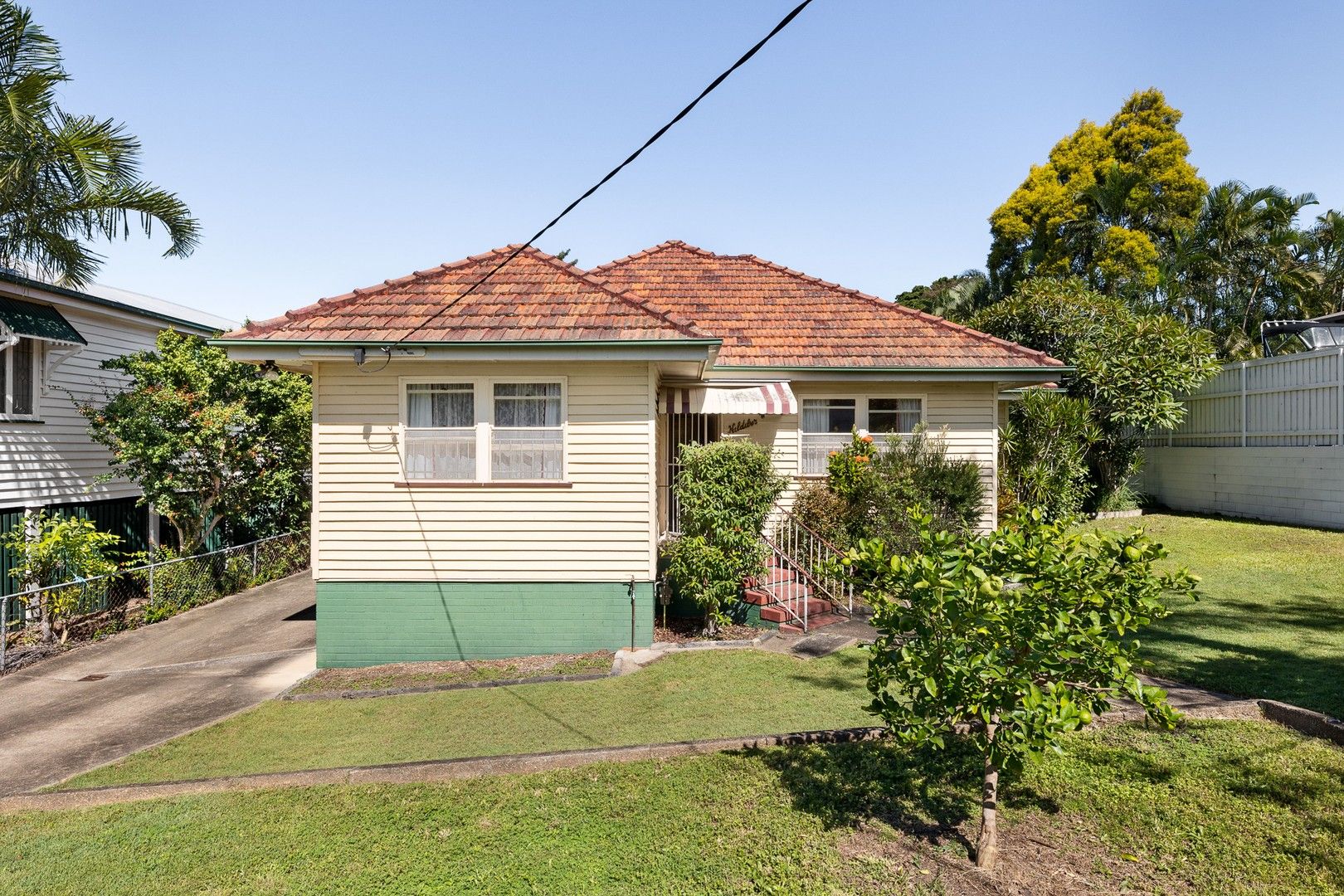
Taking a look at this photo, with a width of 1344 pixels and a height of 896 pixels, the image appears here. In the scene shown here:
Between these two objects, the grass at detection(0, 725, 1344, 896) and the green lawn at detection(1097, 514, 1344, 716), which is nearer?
the grass at detection(0, 725, 1344, 896)

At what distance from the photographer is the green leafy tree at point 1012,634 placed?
141 inches

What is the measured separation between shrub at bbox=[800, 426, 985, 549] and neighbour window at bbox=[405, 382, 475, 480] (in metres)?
5.38

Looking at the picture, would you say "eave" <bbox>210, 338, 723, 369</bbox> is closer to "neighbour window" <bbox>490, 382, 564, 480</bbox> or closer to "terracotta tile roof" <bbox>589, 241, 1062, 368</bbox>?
"neighbour window" <bbox>490, 382, 564, 480</bbox>

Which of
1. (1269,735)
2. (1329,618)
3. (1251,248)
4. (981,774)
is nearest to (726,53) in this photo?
(981,774)

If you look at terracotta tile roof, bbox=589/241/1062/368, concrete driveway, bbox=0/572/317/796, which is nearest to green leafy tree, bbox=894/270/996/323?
terracotta tile roof, bbox=589/241/1062/368

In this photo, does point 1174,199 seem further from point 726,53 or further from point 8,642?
point 8,642

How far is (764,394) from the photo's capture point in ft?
36.0

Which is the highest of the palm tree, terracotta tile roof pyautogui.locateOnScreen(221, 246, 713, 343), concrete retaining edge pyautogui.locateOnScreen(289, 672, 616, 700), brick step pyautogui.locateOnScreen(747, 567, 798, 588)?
the palm tree

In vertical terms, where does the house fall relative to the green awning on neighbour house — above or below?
below

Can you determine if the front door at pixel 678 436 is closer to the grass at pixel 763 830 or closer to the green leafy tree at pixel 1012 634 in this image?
the grass at pixel 763 830

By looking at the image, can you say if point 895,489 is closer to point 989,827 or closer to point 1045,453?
point 1045,453

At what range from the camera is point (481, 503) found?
9.14 m

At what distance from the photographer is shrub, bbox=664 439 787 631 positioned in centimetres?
917

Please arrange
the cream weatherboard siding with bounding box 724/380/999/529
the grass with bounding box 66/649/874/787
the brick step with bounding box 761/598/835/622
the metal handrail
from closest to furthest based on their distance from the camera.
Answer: the grass with bounding box 66/649/874/787 → the brick step with bounding box 761/598/835/622 → the metal handrail → the cream weatherboard siding with bounding box 724/380/999/529
